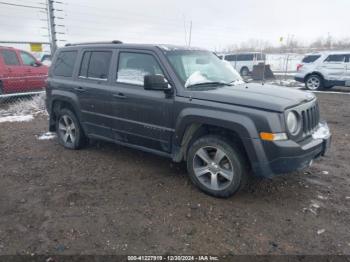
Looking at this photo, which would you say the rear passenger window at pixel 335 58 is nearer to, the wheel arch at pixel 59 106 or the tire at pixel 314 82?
the tire at pixel 314 82

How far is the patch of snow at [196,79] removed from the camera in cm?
411

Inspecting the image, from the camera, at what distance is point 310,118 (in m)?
3.91

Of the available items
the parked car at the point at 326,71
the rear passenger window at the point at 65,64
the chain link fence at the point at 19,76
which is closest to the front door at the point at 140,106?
the rear passenger window at the point at 65,64

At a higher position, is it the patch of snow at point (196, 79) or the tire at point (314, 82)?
the patch of snow at point (196, 79)

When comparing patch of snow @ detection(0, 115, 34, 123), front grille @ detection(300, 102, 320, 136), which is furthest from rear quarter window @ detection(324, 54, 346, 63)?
patch of snow @ detection(0, 115, 34, 123)

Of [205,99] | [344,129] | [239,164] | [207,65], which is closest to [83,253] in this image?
[239,164]

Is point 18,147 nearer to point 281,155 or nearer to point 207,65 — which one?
point 207,65

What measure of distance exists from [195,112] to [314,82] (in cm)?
1247

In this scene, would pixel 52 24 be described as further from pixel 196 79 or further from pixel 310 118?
pixel 310 118

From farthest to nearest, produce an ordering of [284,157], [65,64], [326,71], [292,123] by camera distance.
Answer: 1. [326,71]
2. [65,64]
3. [292,123]
4. [284,157]

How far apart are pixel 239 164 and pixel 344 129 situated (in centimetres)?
469

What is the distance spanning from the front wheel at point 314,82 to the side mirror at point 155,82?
40.7ft

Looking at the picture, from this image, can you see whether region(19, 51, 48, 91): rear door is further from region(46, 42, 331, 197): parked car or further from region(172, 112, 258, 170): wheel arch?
region(172, 112, 258, 170): wheel arch

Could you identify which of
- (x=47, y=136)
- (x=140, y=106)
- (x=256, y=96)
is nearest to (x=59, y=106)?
(x=47, y=136)
